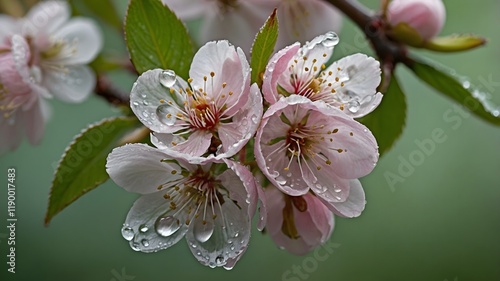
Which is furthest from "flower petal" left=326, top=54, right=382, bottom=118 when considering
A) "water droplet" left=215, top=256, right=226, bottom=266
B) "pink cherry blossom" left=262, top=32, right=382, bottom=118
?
"water droplet" left=215, top=256, right=226, bottom=266

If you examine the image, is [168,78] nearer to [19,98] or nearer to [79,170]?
[79,170]

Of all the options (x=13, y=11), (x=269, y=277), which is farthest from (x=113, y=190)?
(x=13, y=11)

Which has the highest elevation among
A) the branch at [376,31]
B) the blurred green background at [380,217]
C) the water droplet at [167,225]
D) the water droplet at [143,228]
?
the branch at [376,31]

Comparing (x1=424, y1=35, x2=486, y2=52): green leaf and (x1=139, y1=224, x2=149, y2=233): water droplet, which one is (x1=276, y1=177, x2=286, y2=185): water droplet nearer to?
(x1=139, y1=224, x2=149, y2=233): water droplet

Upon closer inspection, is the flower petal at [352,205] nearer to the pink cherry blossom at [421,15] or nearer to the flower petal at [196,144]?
the flower petal at [196,144]

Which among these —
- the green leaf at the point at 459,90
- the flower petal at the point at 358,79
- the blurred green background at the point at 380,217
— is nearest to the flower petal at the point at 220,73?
the flower petal at the point at 358,79

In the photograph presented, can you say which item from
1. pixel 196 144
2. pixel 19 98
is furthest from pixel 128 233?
pixel 19 98
